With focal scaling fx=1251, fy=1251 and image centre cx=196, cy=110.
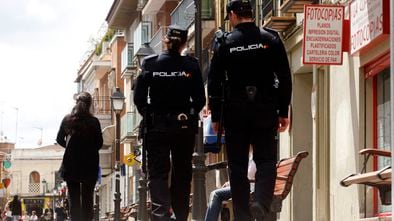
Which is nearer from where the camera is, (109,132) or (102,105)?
(109,132)

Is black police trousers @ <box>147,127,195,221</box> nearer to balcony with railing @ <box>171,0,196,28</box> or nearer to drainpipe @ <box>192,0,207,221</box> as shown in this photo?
drainpipe @ <box>192,0,207,221</box>

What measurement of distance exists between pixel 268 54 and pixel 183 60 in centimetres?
157

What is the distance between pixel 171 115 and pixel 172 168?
0.55 metres

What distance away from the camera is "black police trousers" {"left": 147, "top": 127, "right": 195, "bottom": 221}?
12375 millimetres

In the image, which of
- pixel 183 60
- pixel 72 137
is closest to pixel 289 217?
pixel 72 137

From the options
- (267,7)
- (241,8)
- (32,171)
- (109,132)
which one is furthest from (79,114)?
(32,171)

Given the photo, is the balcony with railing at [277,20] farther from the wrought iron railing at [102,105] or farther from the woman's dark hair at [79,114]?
the wrought iron railing at [102,105]

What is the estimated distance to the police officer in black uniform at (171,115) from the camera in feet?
40.9

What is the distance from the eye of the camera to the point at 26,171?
481 ft

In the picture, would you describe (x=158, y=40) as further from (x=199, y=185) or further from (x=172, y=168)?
(x=172, y=168)

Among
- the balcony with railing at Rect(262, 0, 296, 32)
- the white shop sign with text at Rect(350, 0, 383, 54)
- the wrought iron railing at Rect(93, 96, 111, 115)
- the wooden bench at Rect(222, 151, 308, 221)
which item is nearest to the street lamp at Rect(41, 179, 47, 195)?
the wrought iron railing at Rect(93, 96, 111, 115)

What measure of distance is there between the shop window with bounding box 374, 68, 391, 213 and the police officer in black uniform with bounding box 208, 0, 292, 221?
6366 mm

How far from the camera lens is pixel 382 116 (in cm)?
1816

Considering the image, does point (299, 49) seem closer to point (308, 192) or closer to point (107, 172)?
point (308, 192)
